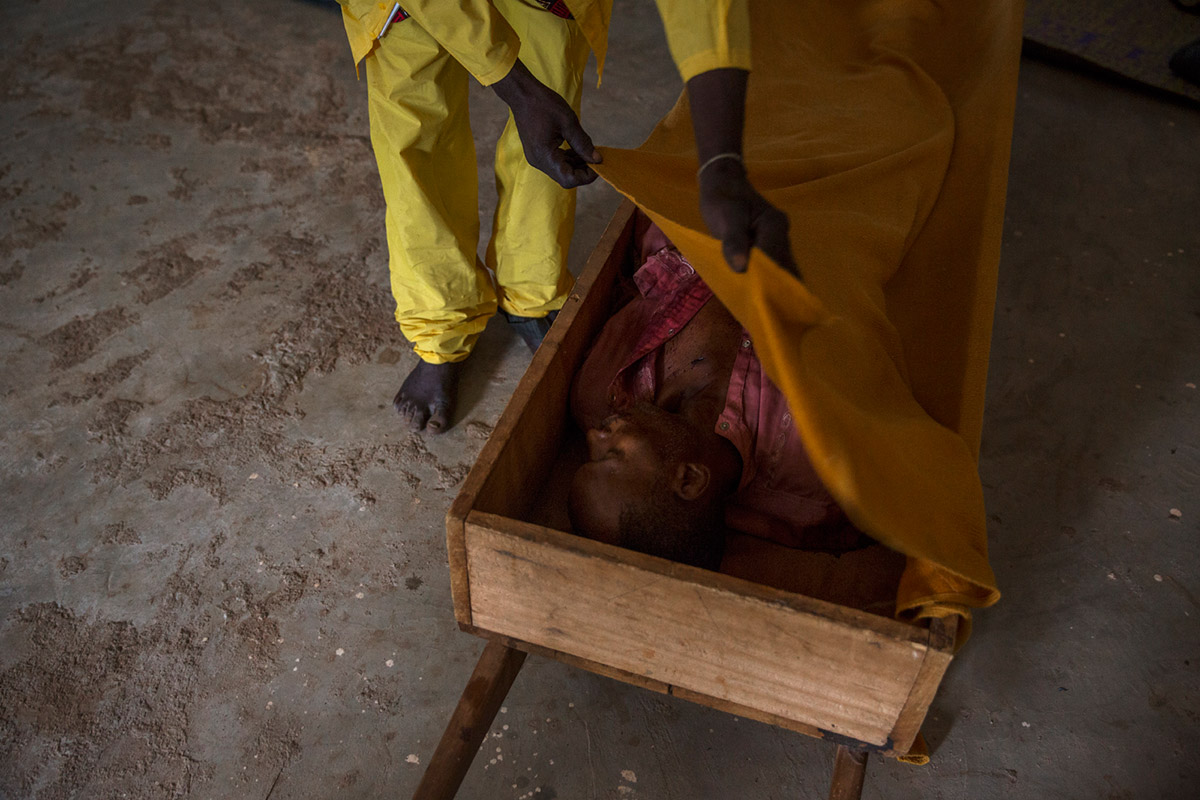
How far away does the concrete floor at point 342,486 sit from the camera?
5.42 feet

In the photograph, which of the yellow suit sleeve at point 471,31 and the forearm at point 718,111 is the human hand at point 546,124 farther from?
the forearm at point 718,111

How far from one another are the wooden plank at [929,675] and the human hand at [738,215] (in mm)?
532

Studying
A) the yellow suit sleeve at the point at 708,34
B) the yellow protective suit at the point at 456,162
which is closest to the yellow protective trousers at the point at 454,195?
the yellow protective suit at the point at 456,162

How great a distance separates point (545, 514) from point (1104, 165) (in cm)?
267

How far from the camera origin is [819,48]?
237cm

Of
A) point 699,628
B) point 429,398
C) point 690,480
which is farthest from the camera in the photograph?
point 429,398

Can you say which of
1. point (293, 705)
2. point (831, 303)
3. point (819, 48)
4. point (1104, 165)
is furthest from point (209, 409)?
point (1104, 165)

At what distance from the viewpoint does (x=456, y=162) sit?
6.63 ft

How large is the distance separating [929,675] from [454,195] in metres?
1.51

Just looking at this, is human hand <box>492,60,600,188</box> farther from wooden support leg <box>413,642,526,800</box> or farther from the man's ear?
wooden support leg <box>413,642,526,800</box>

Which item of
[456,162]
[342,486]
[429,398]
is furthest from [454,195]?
[342,486]

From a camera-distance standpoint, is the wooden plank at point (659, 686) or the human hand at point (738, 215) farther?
the wooden plank at point (659, 686)

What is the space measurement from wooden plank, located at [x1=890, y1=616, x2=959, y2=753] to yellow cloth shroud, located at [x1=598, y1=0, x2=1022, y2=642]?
0.03m

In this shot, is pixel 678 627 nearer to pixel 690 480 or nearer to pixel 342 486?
pixel 690 480
